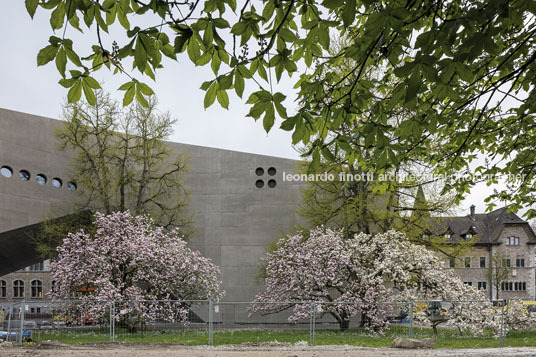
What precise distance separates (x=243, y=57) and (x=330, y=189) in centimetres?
2169

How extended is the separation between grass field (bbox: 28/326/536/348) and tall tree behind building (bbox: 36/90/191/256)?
8.54m

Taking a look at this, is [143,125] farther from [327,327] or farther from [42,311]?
[327,327]

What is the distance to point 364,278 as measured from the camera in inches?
786

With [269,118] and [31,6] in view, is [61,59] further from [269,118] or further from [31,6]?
[269,118]

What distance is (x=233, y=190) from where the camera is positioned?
29.6m

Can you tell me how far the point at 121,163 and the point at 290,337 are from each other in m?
14.4

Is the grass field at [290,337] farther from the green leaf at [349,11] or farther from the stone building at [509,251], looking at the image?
the stone building at [509,251]

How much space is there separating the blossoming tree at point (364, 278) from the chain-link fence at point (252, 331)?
0.11 meters

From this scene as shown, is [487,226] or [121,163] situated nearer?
[121,163]

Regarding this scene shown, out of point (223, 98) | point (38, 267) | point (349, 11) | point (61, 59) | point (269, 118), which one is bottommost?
point (38, 267)

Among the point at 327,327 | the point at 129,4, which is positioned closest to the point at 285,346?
the point at 327,327

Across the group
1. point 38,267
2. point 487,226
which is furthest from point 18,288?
point 487,226

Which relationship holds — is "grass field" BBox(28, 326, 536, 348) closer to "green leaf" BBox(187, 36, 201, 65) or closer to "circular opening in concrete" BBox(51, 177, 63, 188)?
"circular opening in concrete" BBox(51, 177, 63, 188)

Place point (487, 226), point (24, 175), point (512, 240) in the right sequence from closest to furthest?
point (24, 175), point (512, 240), point (487, 226)
